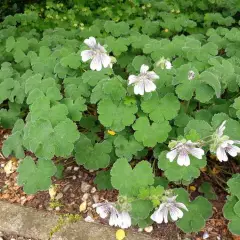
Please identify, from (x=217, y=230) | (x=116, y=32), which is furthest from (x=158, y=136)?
(x=116, y=32)

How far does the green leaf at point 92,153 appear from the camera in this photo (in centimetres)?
272

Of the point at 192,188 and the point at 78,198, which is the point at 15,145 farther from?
the point at 192,188

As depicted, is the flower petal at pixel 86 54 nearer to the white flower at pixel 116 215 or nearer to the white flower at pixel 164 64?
the white flower at pixel 164 64

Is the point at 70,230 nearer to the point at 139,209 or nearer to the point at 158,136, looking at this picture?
the point at 139,209

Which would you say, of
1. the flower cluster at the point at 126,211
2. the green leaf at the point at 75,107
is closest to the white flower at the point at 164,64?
the green leaf at the point at 75,107

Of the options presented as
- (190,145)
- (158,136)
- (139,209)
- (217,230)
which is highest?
(190,145)

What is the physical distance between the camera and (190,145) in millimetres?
2264

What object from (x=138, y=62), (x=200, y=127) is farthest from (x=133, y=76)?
(x=138, y=62)

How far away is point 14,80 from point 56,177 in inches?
32.8

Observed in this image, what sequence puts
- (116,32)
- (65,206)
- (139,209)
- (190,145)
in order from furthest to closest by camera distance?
(116,32) < (65,206) < (139,209) < (190,145)

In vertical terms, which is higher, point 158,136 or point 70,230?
point 158,136

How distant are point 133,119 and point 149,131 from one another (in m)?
0.13

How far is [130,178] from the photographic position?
2.48 metres

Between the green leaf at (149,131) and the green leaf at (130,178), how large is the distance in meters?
0.19
